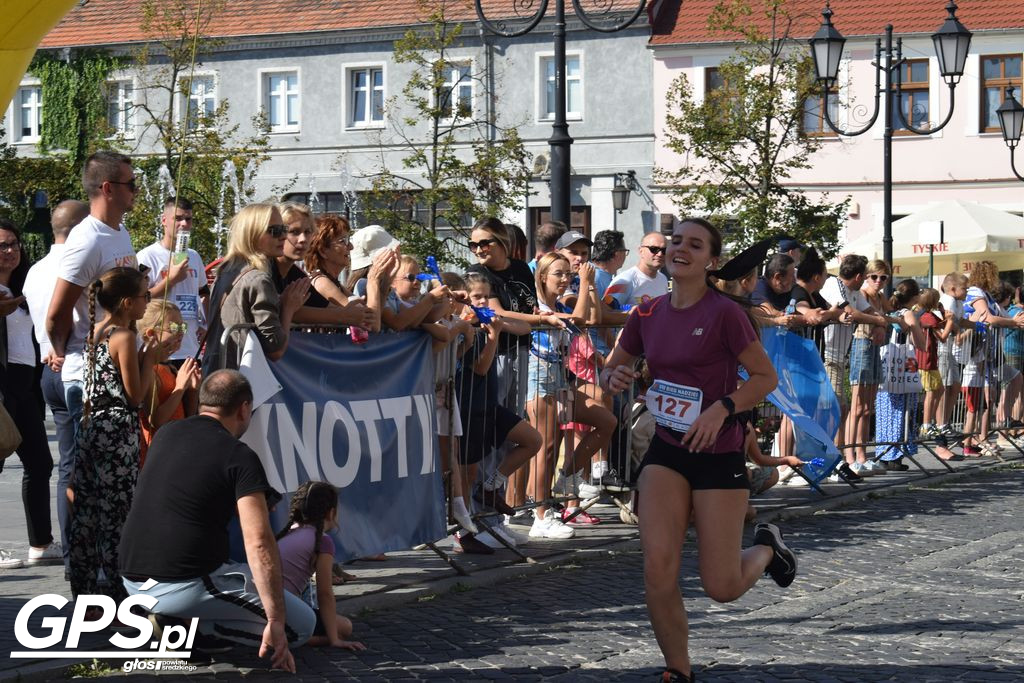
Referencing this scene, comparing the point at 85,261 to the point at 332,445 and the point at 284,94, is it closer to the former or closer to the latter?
the point at 332,445

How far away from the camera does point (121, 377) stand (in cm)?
745

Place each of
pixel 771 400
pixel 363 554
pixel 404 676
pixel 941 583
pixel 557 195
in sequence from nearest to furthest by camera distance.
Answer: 1. pixel 404 676
2. pixel 363 554
3. pixel 941 583
4. pixel 771 400
5. pixel 557 195

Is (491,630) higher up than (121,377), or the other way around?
(121,377)

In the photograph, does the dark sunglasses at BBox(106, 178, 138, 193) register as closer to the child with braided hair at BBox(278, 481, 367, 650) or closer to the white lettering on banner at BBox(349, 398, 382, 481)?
the white lettering on banner at BBox(349, 398, 382, 481)

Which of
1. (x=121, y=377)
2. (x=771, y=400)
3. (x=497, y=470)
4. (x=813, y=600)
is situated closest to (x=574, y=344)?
(x=497, y=470)

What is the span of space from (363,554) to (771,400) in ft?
17.5

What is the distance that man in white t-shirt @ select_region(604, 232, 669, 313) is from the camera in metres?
11.8

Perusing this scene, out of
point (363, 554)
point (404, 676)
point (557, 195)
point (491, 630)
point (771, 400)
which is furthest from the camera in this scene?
point (557, 195)

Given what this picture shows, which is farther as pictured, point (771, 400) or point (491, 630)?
point (771, 400)

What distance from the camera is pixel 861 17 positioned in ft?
143

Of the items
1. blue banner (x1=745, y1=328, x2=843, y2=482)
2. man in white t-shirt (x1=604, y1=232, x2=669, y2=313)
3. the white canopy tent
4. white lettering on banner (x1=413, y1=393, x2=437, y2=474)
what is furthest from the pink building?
white lettering on banner (x1=413, y1=393, x2=437, y2=474)

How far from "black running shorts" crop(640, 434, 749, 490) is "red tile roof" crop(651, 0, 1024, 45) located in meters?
36.8

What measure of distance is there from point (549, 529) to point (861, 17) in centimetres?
3588

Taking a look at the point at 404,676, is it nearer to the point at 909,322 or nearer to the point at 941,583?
the point at 941,583
